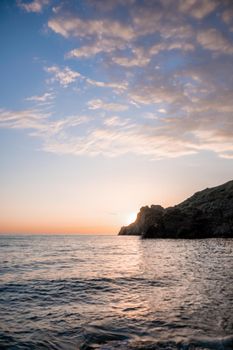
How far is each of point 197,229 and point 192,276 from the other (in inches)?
3993

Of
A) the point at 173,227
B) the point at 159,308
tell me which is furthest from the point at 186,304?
the point at 173,227

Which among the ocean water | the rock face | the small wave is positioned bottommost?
the ocean water

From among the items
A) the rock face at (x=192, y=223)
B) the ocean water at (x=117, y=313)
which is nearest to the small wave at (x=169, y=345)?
the ocean water at (x=117, y=313)

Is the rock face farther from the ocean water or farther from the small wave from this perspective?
the small wave

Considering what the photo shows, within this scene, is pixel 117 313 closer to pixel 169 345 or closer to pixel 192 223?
pixel 169 345

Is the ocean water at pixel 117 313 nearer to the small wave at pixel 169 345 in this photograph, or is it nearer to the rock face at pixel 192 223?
the small wave at pixel 169 345

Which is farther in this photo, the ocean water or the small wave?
the ocean water

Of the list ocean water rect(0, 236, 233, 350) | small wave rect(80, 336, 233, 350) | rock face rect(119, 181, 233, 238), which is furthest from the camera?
rock face rect(119, 181, 233, 238)

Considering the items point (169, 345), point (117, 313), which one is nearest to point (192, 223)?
point (117, 313)

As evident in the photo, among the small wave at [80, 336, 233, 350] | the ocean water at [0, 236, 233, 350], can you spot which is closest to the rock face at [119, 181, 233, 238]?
the ocean water at [0, 236, 233, 350]

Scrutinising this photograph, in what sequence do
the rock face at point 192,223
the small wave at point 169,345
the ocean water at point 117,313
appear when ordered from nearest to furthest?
the small wave at point 169,345
the ocean water at point 117,313
the rock face at point 192,223

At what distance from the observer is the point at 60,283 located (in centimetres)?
2019

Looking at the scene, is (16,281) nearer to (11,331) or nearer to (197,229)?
(11,331)

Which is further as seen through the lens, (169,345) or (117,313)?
(117,313)
